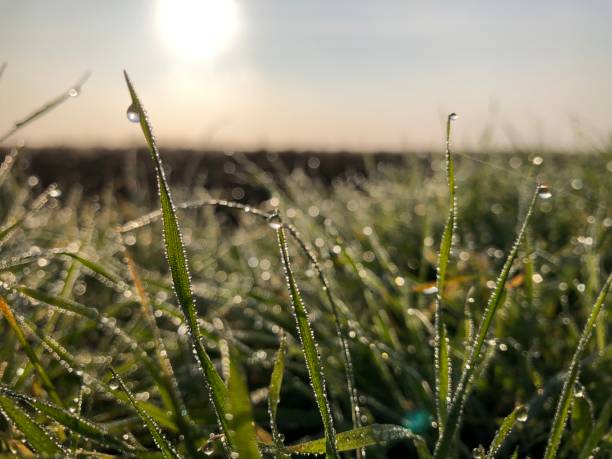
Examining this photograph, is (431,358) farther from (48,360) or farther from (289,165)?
(289,165)

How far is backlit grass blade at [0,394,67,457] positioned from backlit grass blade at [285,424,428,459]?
20 cm

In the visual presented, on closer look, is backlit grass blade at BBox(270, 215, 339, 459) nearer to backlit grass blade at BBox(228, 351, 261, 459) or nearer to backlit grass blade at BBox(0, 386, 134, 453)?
backlit grass blade at BBox(228, 351, 261, 459)

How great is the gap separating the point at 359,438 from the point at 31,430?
0.28 m

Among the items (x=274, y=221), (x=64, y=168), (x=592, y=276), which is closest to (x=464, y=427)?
(x=592, y=276)

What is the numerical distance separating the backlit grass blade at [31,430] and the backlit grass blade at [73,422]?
0.01m

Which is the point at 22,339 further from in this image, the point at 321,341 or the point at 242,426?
the point at 321,341

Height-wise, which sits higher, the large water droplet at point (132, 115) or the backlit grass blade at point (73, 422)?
the large water droplet at point (132, 115)

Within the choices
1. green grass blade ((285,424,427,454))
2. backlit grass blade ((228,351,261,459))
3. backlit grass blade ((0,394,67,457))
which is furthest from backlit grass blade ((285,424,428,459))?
backlit grass blade ((0,394,67,457))

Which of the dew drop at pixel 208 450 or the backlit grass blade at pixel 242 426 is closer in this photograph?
the backlit grass blade at pixel 242 426

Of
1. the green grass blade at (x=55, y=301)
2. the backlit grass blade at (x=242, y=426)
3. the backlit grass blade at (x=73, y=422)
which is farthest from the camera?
the green grass blade at (x=55, y=301)

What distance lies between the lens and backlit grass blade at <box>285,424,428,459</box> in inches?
21.9

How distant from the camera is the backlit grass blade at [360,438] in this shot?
1.82ft

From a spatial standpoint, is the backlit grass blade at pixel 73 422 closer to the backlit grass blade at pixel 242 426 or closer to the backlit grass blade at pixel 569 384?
the backlit grass blade at pixel 242 426

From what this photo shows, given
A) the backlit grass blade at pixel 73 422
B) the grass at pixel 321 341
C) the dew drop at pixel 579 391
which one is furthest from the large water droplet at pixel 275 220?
the dew drop at pixel 579 391
